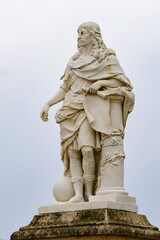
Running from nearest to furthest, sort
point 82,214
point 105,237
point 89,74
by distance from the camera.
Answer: point 105,237
point 82,214
point 89,74

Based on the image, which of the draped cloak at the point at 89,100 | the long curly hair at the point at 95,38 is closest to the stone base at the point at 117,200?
the draped cloak at the point at 89,100

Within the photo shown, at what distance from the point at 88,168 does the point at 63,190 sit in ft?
2.31

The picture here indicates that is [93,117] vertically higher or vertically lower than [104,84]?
lower

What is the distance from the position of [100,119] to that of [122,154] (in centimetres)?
78

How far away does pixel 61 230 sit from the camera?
984cm

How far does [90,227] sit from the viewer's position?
9477mm

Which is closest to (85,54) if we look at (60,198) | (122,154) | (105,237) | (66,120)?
(66,120)

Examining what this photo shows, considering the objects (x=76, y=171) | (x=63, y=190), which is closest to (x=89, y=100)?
(x=76, y=171)

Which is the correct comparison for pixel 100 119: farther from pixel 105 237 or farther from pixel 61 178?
pixel 105 237

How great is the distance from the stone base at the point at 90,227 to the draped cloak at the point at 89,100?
3.97ft

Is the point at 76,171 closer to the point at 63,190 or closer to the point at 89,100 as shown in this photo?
the point at 63,190

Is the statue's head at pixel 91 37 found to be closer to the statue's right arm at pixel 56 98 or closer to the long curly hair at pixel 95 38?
the long curly hair at pixel 95 38

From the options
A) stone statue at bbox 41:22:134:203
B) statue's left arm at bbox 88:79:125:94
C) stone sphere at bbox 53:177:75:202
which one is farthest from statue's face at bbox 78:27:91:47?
stone sphere at bbox 53:177:75:202

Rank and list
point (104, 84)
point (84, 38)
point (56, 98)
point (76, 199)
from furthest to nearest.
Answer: point (56, 98) < point (84, 38) < point (104, 84) < point (76, 199)
